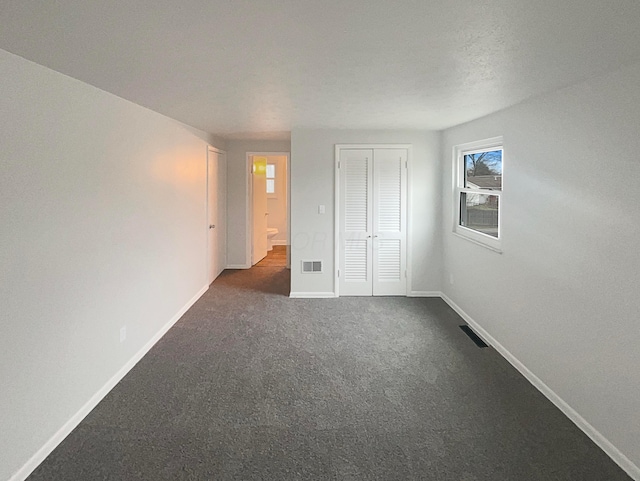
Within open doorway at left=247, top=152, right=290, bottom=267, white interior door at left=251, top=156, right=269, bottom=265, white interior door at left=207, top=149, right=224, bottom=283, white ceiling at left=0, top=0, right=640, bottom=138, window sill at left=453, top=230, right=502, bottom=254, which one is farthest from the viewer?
white interior door at left=251, top=156, right=269, bottom=265

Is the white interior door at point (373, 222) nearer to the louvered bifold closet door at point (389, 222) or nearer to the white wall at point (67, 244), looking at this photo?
the louvered bifold closet door at point (389, 222)

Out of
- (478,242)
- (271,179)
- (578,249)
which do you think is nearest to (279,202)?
(271,179)

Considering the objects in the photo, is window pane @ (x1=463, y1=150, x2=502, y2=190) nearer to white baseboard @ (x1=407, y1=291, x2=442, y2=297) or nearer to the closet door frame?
the closet door frame

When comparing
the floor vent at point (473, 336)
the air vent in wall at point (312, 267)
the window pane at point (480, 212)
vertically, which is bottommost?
the floor vent at point (473, 336)

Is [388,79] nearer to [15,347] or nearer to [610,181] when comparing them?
[610,181]

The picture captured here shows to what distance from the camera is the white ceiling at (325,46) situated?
5.17ft

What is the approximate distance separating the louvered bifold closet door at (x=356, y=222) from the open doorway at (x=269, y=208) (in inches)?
74.3

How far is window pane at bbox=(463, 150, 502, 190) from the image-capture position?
13.9ft

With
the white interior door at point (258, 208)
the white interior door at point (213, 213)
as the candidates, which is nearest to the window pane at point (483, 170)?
the white interior door at point (213, 213)

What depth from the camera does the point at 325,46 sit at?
200cm

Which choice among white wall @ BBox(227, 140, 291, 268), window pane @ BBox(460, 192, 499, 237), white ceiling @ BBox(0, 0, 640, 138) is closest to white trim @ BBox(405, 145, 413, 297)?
window pane @ BBox(460, 192, 499, 237)

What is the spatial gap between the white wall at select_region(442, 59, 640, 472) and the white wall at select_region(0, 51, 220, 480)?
3.15m

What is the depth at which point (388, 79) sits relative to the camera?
2.67 meters

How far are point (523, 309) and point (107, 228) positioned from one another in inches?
128
